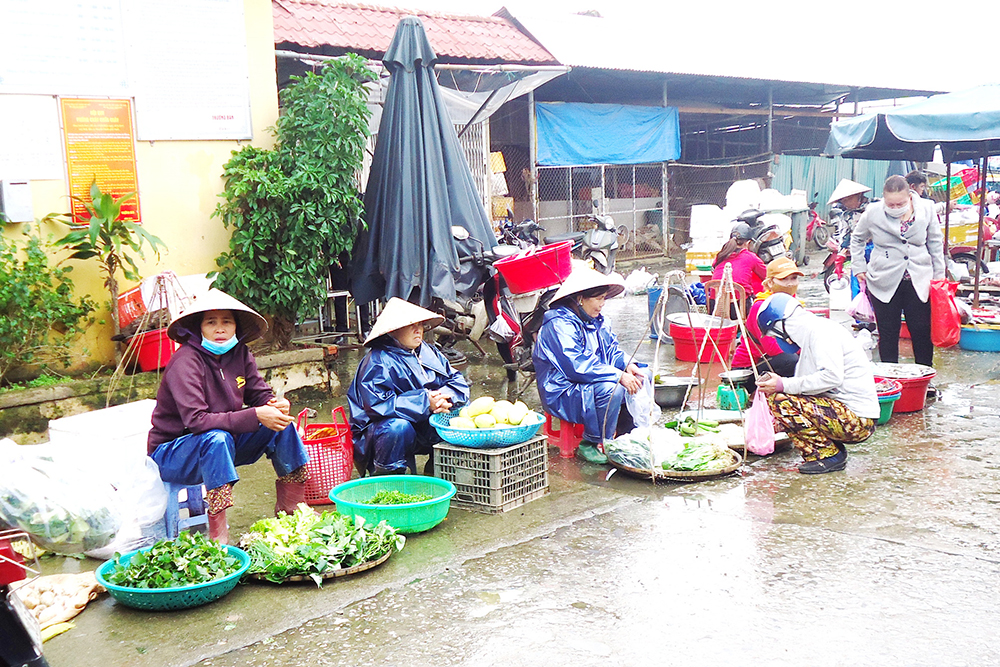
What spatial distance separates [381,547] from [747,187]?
39.4 ft

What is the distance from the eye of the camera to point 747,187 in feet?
47.4

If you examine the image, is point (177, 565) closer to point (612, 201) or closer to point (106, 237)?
point (106, 237)

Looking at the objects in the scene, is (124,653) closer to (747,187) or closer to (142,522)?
(142,522)

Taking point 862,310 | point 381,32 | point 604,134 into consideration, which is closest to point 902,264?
point 862,310

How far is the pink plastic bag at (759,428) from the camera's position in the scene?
211 inches

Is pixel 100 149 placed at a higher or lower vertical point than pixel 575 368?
higher

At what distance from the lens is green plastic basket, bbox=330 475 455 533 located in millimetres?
4223

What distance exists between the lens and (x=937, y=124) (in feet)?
25.7

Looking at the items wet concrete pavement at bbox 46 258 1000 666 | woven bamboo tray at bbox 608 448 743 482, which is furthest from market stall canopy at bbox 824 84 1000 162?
woven bamboo tray at bbox 608 448 743 482

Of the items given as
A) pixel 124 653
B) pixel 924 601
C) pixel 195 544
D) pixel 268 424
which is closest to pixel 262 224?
pixel 268 424

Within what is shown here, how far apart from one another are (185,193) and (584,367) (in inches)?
147

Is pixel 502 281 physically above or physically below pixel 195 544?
above

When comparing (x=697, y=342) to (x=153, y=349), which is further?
(x=697, y=342)

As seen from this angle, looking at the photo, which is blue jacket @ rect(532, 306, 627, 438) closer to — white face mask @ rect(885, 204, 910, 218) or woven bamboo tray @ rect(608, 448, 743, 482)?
woven bamboo tray @ rect(608, 448, 743, 482)
